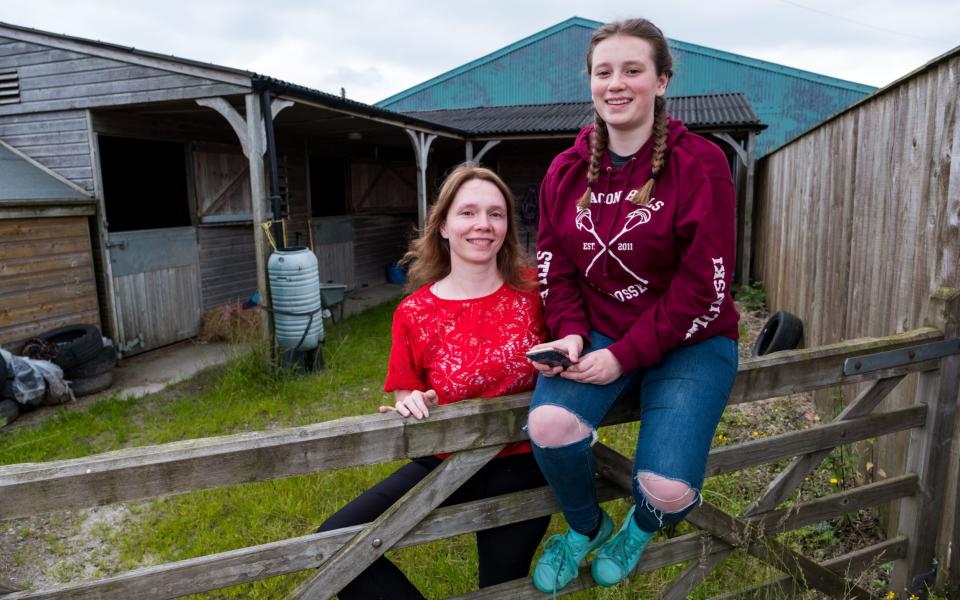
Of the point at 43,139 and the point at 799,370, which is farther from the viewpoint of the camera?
the point at 43,139

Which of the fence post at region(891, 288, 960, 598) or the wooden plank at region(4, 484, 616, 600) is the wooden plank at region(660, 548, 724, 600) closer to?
the wooden plank at region(4, 484, 616, 600)

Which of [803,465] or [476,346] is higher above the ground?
[476,346]

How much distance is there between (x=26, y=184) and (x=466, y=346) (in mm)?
7369

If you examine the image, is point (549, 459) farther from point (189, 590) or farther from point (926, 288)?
point (926, 288)

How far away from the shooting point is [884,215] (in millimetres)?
3365

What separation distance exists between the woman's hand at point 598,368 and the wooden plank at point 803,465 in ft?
3.16

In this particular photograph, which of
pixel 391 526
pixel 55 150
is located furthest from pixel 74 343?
pixel 391 526

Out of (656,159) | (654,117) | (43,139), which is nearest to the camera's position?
(656,159)

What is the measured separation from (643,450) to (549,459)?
248 mm

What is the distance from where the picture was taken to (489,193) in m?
2.13

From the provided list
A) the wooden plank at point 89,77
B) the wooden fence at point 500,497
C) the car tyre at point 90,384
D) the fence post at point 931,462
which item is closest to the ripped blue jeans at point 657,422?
the wooden fence at point 500,497

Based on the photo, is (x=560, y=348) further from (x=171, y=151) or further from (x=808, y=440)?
(x=171, y=151)

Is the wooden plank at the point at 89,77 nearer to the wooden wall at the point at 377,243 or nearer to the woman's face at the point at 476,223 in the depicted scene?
the wooden wall at the point at 377,243

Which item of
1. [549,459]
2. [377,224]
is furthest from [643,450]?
[377,224]
